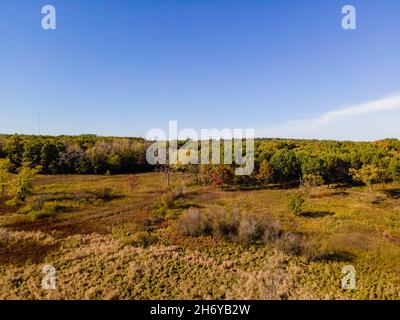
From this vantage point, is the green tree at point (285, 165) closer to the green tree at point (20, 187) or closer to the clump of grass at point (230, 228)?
the clump of grass at point (230, 228)

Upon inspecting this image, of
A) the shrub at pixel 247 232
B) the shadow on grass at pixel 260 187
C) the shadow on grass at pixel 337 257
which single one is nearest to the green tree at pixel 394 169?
the shadow on grass at pixel 260 187

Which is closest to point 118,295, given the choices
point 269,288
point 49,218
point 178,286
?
point 178,286

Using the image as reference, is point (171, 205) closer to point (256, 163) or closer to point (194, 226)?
point (194, 226)

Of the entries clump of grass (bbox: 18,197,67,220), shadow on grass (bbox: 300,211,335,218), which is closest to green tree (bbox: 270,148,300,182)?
shadow on grass (bbox: 300,211,335,218)

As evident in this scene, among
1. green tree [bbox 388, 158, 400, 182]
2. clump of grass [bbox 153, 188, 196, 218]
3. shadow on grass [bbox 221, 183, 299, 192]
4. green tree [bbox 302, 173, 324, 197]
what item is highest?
green tree [bbox 388, 158, 400, 182]

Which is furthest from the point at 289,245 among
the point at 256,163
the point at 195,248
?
the point at 256,163

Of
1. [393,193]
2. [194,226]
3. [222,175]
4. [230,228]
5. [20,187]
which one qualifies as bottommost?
[230,228]

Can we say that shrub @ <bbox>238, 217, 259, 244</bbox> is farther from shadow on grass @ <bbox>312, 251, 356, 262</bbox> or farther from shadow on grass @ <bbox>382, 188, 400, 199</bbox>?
shadow on grass @ <bbox>382, 188, 400, 199</bbox>
